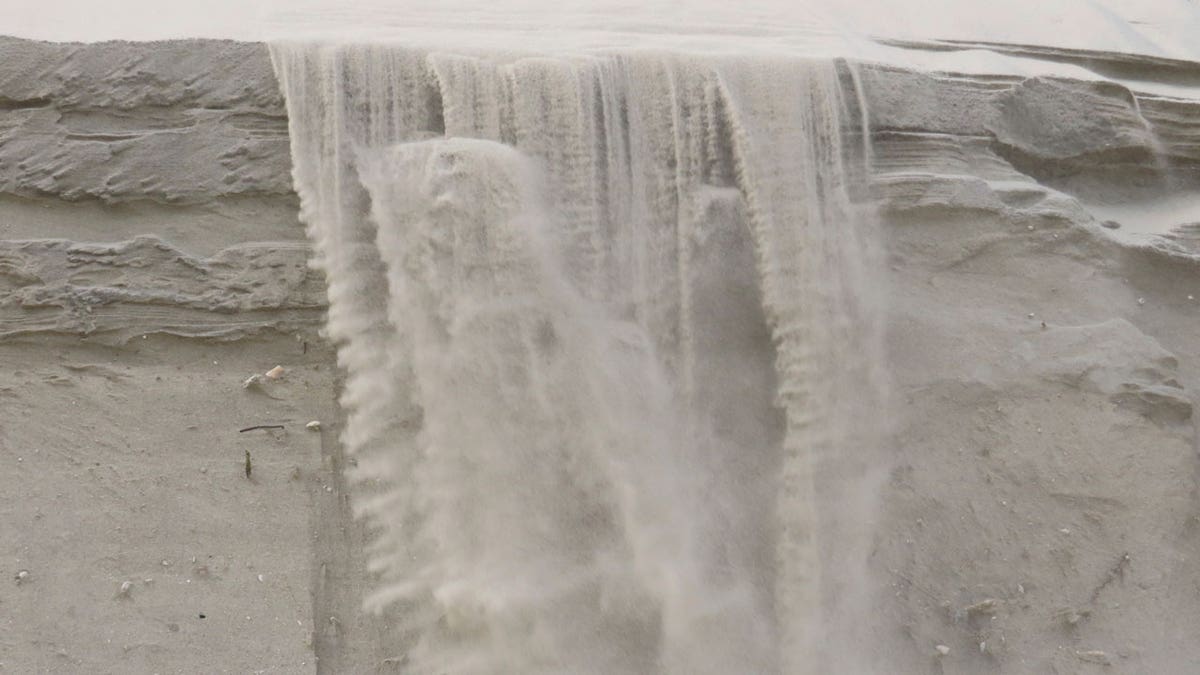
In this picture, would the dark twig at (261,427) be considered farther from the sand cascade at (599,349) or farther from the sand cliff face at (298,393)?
the sand cascade at (599,349)

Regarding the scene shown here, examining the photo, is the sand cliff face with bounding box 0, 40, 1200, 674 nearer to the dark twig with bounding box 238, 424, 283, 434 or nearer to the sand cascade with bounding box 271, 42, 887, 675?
the dark twig with bounding box 238, 424, 283, 434

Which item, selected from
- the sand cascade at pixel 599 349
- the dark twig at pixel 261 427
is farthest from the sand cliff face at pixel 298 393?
the sand cascade at pixel 599 349

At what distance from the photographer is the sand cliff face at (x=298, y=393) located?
2.59 m

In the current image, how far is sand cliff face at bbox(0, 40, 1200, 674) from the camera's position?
8.50 feet

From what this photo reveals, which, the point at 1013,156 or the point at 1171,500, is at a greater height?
the point at 1013,156

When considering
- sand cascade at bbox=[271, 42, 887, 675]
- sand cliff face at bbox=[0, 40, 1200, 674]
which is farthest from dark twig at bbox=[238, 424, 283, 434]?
sand cascade at bbox=[271, 42, 887, 675]

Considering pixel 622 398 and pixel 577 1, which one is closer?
pixel 622 398

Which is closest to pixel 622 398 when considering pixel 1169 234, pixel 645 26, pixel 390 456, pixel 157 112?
pixel 390 456

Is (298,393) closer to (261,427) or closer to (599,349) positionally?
(261,427)

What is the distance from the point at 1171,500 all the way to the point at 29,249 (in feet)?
10.6

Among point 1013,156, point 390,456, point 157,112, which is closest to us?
point 390,456

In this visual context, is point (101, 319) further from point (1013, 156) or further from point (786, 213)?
point (1013, 156)

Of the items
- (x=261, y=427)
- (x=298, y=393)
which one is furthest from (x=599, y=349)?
(x=261, y=427)

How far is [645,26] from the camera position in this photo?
3.37 meters
